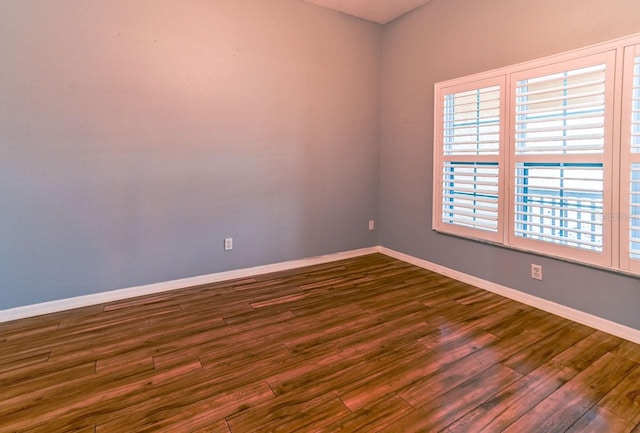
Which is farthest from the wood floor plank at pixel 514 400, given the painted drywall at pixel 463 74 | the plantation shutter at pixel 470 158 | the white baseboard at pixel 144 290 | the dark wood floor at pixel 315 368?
the white baseboard at pixel 144 290

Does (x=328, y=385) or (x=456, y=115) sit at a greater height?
(x=456, y=115)

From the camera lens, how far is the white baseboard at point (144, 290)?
2.64 metres

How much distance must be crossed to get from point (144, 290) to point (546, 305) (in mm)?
3416

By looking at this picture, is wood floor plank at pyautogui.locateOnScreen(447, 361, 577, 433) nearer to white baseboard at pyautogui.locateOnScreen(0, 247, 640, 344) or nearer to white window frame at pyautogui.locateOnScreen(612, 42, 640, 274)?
white baseboard at pyautogui.locateOnScreen(0, 247, 640, 344)

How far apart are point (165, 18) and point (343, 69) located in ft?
6.27

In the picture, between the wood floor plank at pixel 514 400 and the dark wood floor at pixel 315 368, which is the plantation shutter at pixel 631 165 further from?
the wood floor plank at pixel 514 400

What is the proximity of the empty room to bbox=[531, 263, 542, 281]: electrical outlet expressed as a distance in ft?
0.06

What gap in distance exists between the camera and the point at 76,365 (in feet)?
6.59

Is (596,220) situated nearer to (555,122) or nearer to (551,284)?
(551,284)

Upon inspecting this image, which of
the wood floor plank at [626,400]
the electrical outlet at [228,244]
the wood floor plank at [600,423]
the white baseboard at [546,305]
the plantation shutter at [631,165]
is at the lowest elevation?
the wood floor plank at [600,423]

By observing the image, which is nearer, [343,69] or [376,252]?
[343,69]

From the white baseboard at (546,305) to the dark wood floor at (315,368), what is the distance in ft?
0.29

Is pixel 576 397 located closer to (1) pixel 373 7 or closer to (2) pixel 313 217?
(2) pixel 313 217

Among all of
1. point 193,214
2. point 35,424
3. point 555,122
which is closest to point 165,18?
point 193,214
